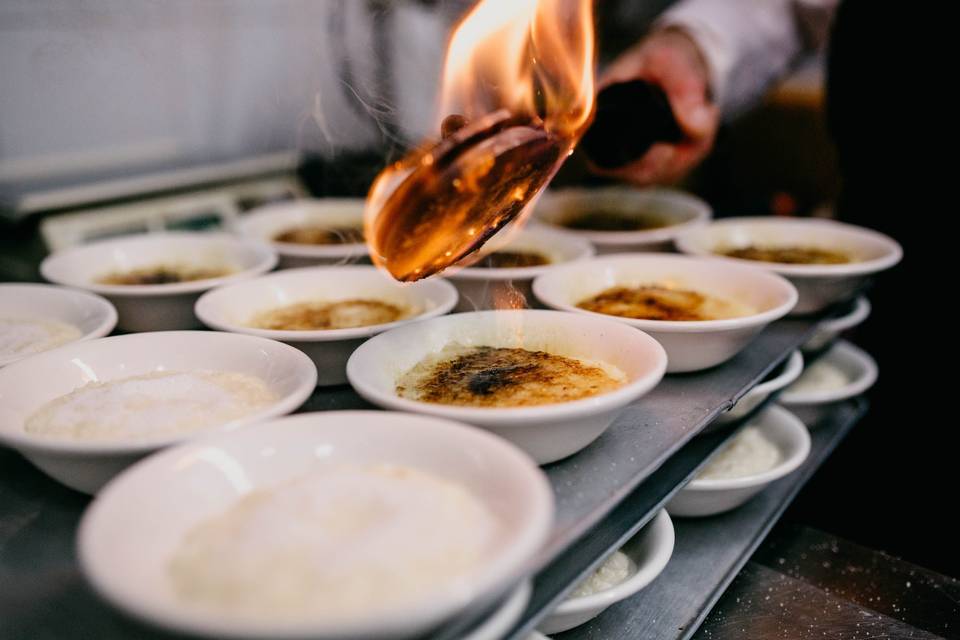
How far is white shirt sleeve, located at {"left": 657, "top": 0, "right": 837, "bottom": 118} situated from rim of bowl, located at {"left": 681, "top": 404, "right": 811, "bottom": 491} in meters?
1.34

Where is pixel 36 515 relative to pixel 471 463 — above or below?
below

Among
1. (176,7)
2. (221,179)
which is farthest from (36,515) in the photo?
(176,7)

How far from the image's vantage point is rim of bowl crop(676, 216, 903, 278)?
6.35 ft

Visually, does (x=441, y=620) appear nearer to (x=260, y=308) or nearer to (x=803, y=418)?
(x=260, y=308)

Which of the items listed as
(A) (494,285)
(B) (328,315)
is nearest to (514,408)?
(B) (328,315)

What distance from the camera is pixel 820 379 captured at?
2377mm

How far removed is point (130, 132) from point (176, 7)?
510 mm

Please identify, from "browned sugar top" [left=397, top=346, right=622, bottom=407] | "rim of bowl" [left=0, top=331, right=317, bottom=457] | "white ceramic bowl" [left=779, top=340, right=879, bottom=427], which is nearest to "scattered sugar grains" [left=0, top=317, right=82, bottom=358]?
"rim of bowl" [left=0, top=331, right=317, bottom=457]

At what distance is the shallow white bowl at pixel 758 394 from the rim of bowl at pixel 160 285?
1.20m

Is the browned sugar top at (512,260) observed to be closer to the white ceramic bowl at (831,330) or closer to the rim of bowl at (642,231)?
the rim of bowl at (642,231)

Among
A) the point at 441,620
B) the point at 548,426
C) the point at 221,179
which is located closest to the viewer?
the point at 441,620

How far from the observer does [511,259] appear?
7.61 feet

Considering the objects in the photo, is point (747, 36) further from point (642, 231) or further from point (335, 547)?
point (335, 547)

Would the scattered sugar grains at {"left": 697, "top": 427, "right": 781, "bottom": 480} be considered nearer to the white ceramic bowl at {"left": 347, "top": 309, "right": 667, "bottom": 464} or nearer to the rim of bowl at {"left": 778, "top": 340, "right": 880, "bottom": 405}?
the rim of bowl at {"left": 778, "top": 340, "right": 880, "bottom": 405}
